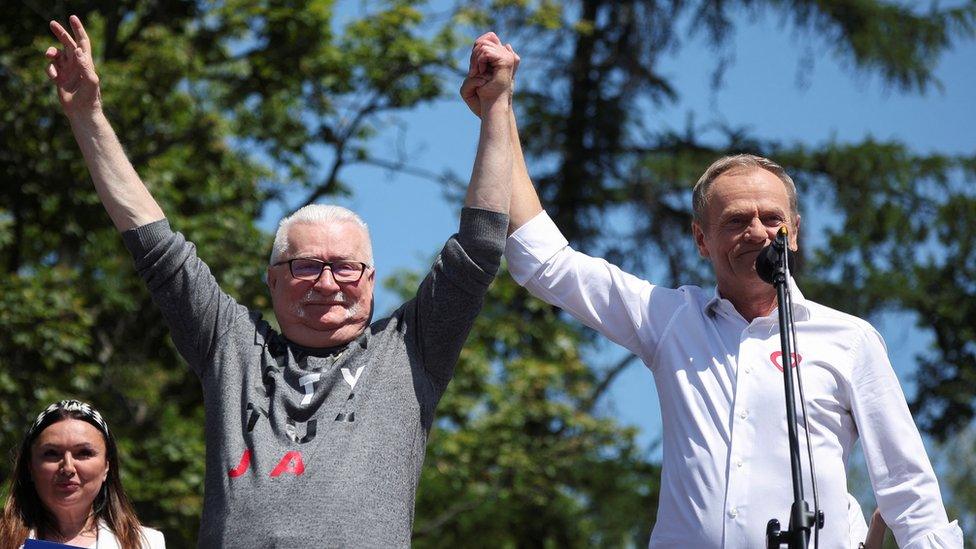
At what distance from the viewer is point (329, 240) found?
3984 millimetres

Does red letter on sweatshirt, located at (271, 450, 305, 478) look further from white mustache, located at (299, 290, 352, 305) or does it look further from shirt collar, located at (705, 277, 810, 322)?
shirt collar, located at (705, 277, 810, 322)

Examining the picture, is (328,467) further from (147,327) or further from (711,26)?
(711,26)

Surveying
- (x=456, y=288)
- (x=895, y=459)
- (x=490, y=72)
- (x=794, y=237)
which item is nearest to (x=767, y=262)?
(x=794, y=237)

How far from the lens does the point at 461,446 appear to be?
14.0 meters

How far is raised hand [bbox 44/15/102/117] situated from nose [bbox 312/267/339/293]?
800mm

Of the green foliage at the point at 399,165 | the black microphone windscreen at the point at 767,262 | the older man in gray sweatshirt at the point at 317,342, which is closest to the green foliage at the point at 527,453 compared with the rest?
the green foliage at the point at 399,165

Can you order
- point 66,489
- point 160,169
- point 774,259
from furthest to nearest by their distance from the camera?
point 160,169
point 66,489
point 774,259

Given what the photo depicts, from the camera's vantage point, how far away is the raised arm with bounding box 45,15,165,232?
12.9 feet

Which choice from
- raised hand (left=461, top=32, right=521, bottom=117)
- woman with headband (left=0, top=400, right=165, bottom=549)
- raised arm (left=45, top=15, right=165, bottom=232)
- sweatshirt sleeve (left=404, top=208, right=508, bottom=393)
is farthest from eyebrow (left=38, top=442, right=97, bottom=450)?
raised hand (left=461, top=32, right=521, bottom=117)

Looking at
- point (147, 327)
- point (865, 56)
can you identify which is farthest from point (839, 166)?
point (147, 327)

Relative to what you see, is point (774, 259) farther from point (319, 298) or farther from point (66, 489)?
point (66, 489)

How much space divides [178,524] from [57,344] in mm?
1845

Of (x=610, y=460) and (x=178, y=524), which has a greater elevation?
(x=610, y=460)

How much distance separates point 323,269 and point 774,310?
1257 mm
